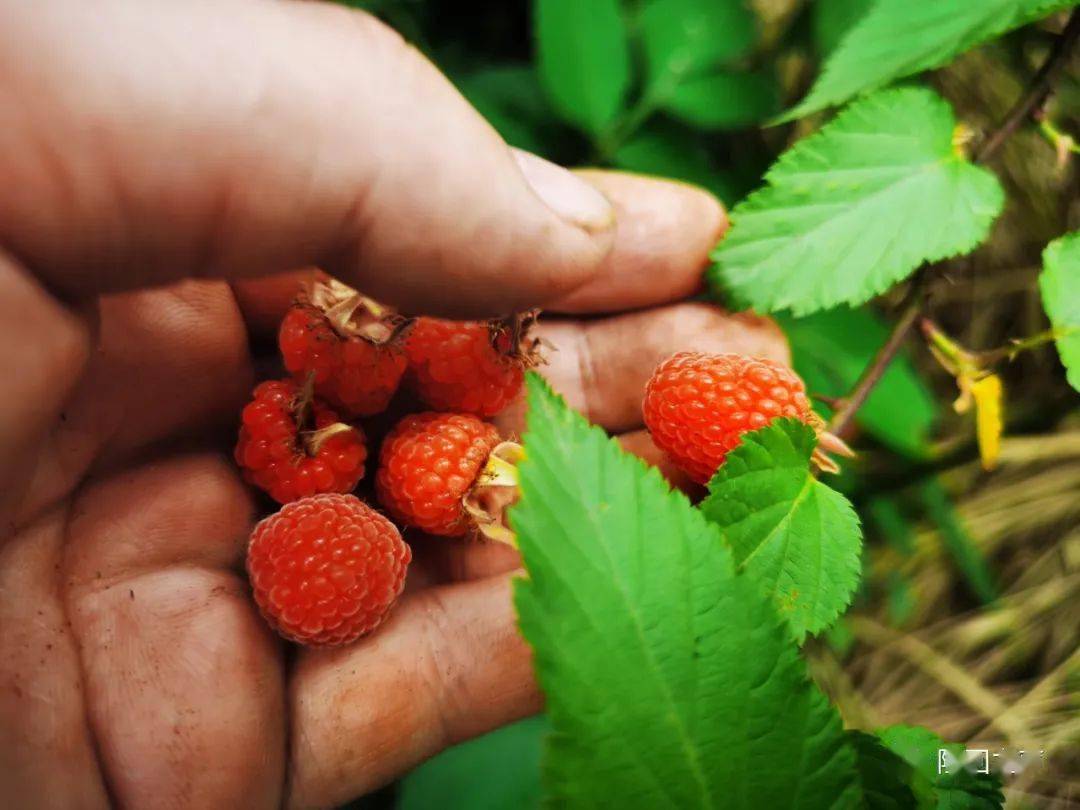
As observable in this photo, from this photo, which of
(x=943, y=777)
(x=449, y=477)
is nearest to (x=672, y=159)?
(x=449, y=477)

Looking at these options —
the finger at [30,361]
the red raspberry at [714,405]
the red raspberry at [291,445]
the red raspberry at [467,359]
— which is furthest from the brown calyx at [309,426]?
the red raspberry at [714,405]

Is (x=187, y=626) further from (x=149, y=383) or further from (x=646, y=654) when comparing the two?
(x=646, y=654)

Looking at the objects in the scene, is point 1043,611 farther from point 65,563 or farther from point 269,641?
point 65,563

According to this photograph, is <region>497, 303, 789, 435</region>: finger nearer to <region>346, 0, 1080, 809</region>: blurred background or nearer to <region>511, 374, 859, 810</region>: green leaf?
<region>346, 0, 1080, 809</region>: blurred background

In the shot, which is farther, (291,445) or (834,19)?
(834,19)

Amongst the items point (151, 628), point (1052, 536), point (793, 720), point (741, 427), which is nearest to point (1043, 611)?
point (1052, 536)

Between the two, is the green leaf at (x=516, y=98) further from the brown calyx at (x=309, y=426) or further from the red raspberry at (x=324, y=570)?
the red raspberry at (x=324, y=570)
